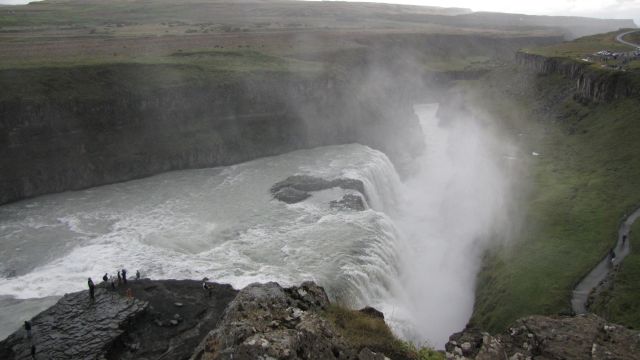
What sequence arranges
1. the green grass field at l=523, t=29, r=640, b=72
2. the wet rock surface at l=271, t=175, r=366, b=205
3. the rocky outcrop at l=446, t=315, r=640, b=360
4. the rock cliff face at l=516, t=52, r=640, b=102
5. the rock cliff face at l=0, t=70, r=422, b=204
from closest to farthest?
1. the rocky outcrop at l=446, t=315, r=640, b=360
2. the wet rock surface at l=271, t=175, r=366, b=205
3. the rock cliff face at l=0, t=70, r=422, b=204
4. the rock cliff face at l=516, t=52, r=640, b=102
5. the green grass field at l=523, t=29, r=640, b=72

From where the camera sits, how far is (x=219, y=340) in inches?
664

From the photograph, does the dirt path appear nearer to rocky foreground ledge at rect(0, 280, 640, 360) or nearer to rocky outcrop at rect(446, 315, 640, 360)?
rocky foreground ledge at rect(0, 280, 640, 360)

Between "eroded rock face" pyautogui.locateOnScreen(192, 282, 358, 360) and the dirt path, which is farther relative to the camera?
the dirt path

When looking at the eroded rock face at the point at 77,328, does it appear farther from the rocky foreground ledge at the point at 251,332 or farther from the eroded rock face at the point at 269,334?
the eroded rock face at the point at 269,334

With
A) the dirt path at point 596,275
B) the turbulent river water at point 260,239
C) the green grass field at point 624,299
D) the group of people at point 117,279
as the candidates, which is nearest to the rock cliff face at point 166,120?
the turbulent river water at point 260,239

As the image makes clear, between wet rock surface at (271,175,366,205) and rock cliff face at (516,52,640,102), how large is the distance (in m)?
40.1

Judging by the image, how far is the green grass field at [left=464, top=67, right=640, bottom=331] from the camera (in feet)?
114

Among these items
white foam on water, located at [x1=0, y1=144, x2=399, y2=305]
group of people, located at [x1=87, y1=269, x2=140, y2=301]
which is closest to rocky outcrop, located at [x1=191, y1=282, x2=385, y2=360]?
white foam on water, located at [x1=0, y1=144, x2=399, y2=305]

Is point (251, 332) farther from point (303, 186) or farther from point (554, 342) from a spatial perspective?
point (303, 186)

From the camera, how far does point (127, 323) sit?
29406mm

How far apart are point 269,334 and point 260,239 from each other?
965 inches

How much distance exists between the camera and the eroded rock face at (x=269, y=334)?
1591 cm

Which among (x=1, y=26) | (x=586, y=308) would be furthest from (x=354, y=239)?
(x=1, y=26)

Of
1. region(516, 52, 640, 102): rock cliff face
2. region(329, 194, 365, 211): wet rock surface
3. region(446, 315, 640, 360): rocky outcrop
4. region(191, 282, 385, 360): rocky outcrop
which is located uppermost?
region(516, 52, 640, 102): rock cliff face
